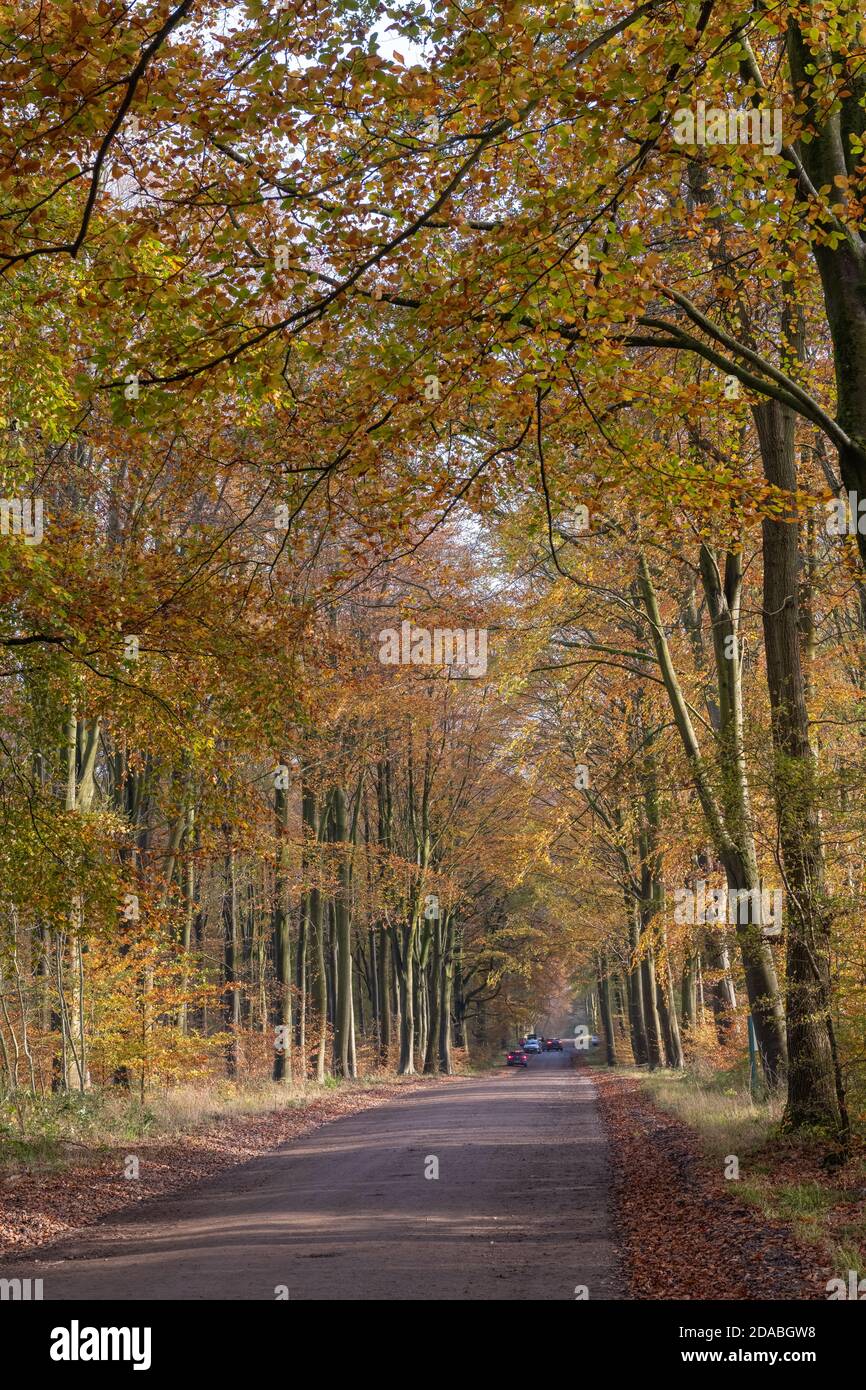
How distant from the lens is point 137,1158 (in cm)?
1423

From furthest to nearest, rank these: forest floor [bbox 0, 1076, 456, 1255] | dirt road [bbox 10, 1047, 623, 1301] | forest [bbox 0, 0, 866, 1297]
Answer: forest floor [bbox 0, 1076, 456, 1255]
dirt road [bbox 10, 1047, 623, 1301]
forest [bbox 0, 0, 866, 1297]

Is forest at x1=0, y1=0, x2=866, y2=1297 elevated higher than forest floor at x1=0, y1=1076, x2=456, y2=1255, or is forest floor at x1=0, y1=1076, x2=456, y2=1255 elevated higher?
forest at x1=0, y1=0, x2=866, y2=1297

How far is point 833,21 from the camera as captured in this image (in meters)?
7.77

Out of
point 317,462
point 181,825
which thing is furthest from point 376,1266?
point 181,825

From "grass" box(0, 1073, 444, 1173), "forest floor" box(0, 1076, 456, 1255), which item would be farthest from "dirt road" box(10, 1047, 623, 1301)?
"grass" box(0, 1073, 444, 1173)

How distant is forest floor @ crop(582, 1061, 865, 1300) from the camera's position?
7.41m

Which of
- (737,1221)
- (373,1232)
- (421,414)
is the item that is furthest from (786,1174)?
(421,414)

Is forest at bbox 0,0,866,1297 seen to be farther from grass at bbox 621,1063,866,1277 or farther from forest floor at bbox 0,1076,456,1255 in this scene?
forest floor at bbox 0,1076,456,1255

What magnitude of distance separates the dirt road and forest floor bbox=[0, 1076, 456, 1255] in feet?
1.51

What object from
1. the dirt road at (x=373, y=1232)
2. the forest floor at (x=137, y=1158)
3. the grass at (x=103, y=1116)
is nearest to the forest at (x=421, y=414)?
the grass at (x=103, y=1116)

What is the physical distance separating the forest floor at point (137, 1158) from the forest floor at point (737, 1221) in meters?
5.21

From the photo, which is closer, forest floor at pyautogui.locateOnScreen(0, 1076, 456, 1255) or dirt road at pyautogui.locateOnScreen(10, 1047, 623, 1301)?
dirt road at pyautogui.locateOnScreen(10, 1047, 623, 1301)

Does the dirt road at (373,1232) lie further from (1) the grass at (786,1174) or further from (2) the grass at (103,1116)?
(2) the grass at (103,1116)

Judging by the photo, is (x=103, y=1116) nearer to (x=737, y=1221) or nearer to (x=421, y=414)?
(x=737, y=1221)
